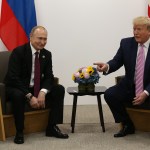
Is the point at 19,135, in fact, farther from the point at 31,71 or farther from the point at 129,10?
the point at 129,10

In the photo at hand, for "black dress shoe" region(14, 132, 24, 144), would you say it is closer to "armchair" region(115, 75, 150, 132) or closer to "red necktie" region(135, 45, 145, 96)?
"armchair" region(115, 75, 150, 132)

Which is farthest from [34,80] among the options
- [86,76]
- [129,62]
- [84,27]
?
[84,27]

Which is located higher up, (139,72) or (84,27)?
(84,27)

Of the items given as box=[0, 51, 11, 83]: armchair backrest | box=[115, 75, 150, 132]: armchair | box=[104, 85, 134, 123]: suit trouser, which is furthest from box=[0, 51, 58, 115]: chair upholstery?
box=[115, 75, 150, 132]: armchair

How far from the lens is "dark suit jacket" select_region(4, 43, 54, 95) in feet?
11.7

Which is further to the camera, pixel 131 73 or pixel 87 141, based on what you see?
pixel 131 73

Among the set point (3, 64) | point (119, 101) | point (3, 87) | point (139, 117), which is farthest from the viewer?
point (3, 64)

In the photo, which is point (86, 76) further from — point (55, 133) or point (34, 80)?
point (55, 133)

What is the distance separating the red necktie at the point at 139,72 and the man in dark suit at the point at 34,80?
2.54 ft

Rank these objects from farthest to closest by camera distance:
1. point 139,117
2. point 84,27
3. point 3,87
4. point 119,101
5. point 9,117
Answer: point 84,27 → point 139,117 → point 119,101 → point 9,117 → point 3,87

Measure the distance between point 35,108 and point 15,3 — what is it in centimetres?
177

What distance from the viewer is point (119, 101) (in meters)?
3.65

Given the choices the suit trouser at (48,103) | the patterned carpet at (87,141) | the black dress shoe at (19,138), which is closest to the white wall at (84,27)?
the patterned carpet at (87,141)

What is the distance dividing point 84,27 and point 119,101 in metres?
1.68
